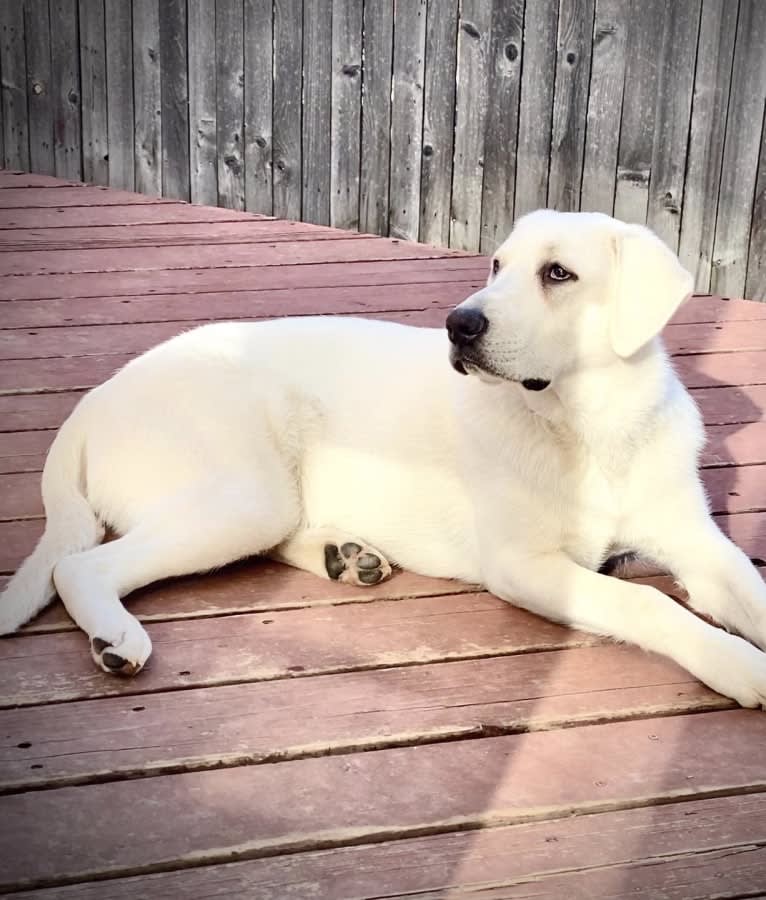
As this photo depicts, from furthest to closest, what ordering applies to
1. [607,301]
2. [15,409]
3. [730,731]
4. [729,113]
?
[729,113], [15,409], [607,301], [730,731]

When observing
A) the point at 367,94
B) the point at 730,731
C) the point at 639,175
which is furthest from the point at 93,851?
the point at 367,94

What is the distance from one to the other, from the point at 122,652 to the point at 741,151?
3.51 meters

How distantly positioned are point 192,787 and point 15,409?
198cm

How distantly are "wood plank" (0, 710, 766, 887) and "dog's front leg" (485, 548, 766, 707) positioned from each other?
4.4 inches

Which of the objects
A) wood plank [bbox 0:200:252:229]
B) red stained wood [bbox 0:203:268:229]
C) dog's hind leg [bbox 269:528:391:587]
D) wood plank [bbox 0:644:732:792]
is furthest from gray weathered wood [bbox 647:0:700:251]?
wood plank [bbox 0:644:732:792]

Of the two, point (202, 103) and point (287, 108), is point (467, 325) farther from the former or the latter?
point (202, 103)

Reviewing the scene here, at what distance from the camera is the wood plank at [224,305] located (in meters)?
Answer: 4.75

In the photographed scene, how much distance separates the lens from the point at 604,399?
2.83 meters

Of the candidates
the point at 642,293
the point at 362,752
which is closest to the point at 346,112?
the point at 642,293

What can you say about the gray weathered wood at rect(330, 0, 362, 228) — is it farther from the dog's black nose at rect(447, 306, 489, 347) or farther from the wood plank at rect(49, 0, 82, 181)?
the dog's black nose at rect(447, 306, 489, 347)

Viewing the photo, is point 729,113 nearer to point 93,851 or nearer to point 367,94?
point 367,94

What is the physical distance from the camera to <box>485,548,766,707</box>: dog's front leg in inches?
99.7

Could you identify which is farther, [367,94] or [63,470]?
[367,94]

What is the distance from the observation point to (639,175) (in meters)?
5.30
